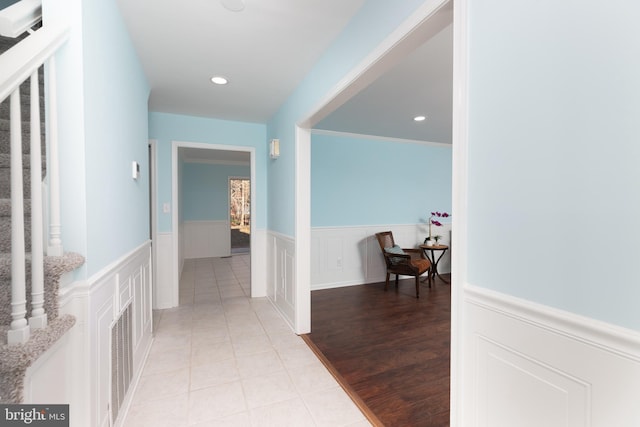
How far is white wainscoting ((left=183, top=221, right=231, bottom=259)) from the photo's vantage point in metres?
6.62

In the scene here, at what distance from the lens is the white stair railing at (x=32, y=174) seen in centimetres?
80

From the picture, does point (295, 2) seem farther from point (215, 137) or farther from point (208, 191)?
point (208, 191)

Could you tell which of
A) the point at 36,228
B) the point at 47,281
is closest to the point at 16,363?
the point at 47,281

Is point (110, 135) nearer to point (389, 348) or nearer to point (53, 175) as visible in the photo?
point (53, 175)

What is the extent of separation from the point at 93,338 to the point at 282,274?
80.7 inches

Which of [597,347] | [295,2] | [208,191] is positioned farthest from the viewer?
[208,191]

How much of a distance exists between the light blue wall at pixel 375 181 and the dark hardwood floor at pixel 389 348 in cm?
127

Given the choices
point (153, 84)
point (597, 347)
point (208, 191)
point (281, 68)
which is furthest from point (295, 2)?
point (208, 191)

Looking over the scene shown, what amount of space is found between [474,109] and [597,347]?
2.48 ft

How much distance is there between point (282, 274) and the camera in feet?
10.4

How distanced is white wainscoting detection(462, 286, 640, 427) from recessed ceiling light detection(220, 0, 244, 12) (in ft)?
6.22

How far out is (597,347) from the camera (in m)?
0.67

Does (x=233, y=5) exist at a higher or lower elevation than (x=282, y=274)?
higher

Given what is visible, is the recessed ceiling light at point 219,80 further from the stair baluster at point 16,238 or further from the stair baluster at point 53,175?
the stair baluster at point 16,238
